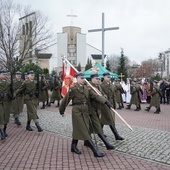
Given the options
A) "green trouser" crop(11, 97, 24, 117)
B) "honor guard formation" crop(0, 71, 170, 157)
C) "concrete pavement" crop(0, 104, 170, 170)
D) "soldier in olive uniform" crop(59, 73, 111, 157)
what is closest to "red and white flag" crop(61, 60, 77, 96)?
"honor guard formation" crop(0, 71, 170, 157)

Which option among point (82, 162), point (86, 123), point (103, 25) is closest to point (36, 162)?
point (82, 162)

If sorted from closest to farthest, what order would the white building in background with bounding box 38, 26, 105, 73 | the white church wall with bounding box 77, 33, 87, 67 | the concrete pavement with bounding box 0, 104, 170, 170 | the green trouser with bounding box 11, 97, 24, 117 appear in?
the concrete pavement with bounding box 0, 104, 170, 170 → the green trouser with bounding box 11, 97, 24, 117 → the white building in background with bounding box 38, 26, 105, 73 → the white church wall with bounding box 77, 33, 87, 67

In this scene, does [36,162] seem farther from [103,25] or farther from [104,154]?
[103,25]

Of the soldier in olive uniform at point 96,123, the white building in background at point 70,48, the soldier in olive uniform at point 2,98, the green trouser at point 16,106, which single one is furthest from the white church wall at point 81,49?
the soldier in olive uniform at point 96,123

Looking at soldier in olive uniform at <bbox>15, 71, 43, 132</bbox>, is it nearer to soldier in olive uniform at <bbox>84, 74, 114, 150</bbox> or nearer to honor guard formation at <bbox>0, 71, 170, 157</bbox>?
honor guard formation at <bbox>0, 71, 170, 157</bbox>

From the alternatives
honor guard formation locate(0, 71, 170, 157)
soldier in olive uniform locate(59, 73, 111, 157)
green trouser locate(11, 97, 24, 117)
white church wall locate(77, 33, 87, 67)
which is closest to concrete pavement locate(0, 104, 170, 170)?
honor guard formation locate(0, 71, 170, 157)

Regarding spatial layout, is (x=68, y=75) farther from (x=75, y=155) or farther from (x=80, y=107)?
(x=75, y=155)

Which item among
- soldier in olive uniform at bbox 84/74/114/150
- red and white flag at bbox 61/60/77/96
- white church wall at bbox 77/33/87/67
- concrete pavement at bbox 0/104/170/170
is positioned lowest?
concrete pavement at bbox 0/104/170/170

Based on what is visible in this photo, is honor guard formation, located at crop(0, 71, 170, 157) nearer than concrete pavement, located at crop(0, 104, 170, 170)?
No

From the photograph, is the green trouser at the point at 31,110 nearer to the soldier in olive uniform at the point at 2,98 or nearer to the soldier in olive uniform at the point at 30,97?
the soldier in olive uniform at the point at 30,97

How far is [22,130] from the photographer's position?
935cm

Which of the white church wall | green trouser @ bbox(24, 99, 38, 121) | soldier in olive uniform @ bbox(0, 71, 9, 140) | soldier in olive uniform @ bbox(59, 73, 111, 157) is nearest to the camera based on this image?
soldier in olive uniform @ bbox(59, 73, 111, 157)

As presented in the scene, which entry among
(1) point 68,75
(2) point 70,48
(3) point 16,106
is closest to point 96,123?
(1) point 68,75

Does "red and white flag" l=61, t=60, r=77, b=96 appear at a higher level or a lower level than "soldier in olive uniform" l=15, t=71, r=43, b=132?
higher
